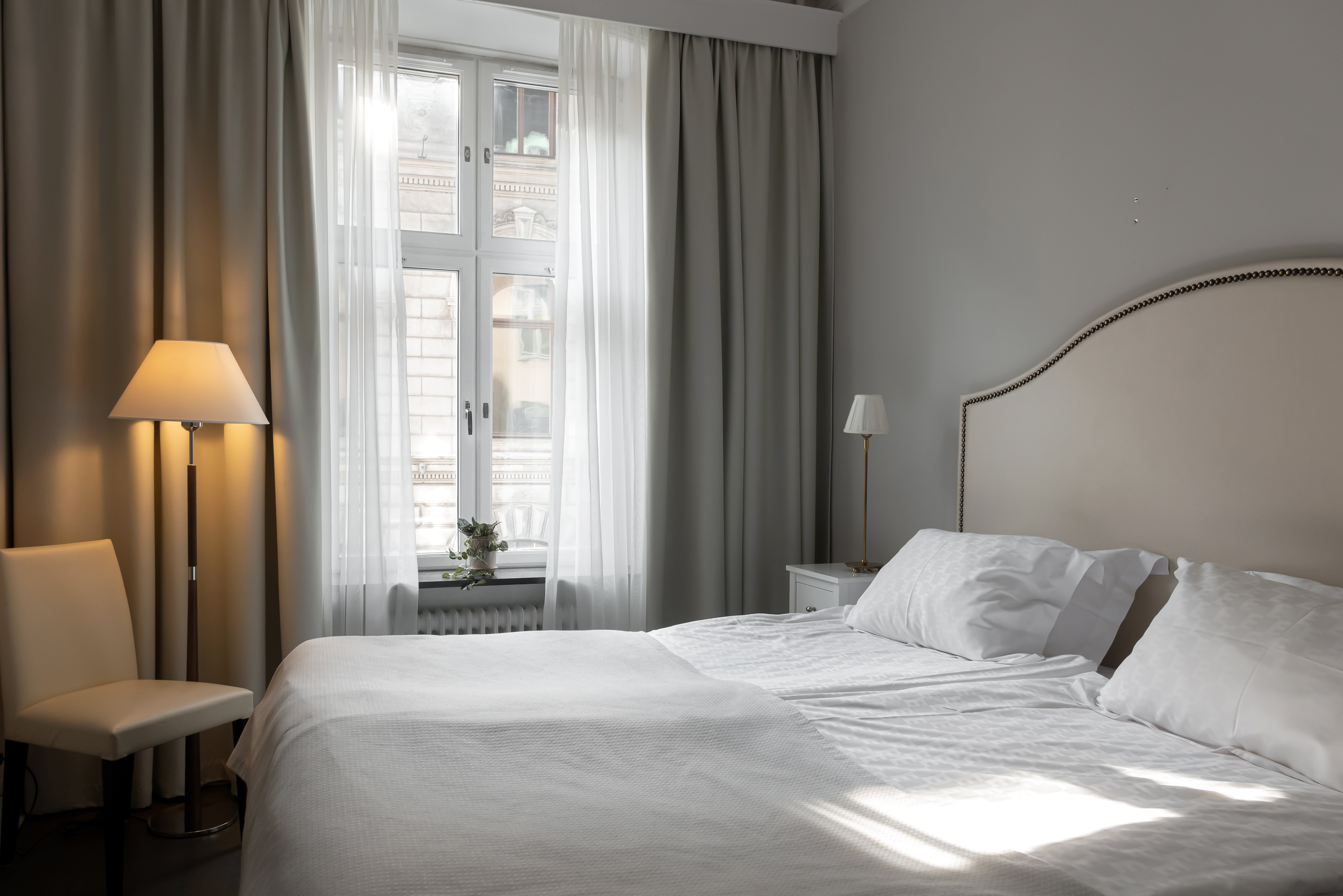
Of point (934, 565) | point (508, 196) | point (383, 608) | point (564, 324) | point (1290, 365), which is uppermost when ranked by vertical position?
point (508, 196)

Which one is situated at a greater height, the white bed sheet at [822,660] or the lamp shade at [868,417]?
the lamp shade at [868,417]

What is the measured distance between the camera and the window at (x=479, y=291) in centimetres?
355

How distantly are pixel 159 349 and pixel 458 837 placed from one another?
6.70ft

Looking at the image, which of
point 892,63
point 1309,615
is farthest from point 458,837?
point 892,63

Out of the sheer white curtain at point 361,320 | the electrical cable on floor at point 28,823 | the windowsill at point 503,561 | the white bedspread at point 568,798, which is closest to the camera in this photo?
the white bedspread at point 568,798

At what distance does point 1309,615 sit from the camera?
1.55 metres

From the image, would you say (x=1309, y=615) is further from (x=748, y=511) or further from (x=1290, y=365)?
(x=748, y=511)

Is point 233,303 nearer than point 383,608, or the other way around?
point 233,303

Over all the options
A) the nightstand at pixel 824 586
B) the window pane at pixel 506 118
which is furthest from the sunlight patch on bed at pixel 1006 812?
the window pane at pixel 506 118

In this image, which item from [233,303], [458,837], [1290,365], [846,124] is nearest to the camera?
[458,837]

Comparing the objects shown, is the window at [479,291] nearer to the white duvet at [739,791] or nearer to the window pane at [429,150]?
the window pane at [429,150]

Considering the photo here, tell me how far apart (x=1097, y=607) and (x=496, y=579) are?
209 centimetres

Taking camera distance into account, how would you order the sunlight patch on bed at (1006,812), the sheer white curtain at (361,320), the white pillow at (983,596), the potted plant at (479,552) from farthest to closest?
the potted plant at (479,552) < the sheer white curtain at (361,320) < the white pillow at (983,596) < the sunlight patch on bed at (1006,812)

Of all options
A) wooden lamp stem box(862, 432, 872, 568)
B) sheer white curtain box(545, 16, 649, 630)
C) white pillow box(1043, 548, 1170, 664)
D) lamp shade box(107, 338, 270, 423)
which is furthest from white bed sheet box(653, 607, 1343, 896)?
lamp shade box(107, 338, 270, 423)
